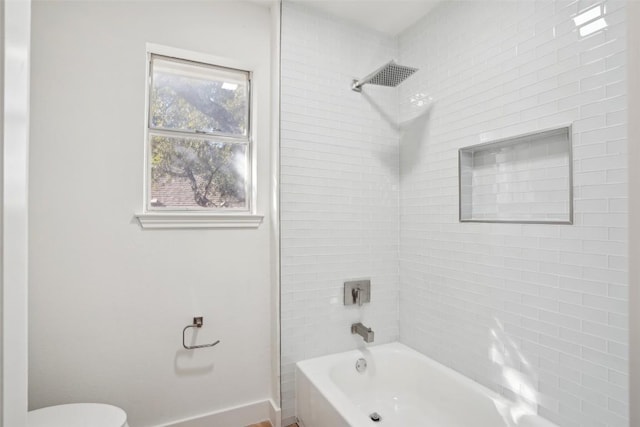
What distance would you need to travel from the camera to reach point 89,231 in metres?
1.74

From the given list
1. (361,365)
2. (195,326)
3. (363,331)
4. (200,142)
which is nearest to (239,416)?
(195,326)

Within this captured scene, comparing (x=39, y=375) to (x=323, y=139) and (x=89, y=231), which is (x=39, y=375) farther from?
(x=323, y=139)

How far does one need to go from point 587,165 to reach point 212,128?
1929 millimetres

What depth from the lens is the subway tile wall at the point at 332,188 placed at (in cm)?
216

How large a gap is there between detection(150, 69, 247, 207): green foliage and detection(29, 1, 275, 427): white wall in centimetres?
13

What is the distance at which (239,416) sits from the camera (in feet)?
6.78

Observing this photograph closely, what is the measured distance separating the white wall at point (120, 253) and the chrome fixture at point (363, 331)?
614 mm

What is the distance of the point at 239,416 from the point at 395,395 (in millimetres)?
990

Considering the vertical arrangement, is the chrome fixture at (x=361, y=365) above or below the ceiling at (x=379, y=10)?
below

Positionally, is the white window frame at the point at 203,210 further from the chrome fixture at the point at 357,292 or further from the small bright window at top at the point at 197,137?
the chrome fixture at the point at 357,292

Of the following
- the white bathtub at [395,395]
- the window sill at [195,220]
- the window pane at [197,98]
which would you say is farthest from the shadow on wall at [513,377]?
the window pane at [197,98]

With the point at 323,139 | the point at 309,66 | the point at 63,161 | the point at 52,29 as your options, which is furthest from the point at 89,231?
the point at 309,66

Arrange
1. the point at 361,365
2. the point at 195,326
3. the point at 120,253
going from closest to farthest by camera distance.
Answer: the point at 120,253 → the point at 195,326 → the point at 361,365

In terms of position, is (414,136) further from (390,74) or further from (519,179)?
(519,179)
